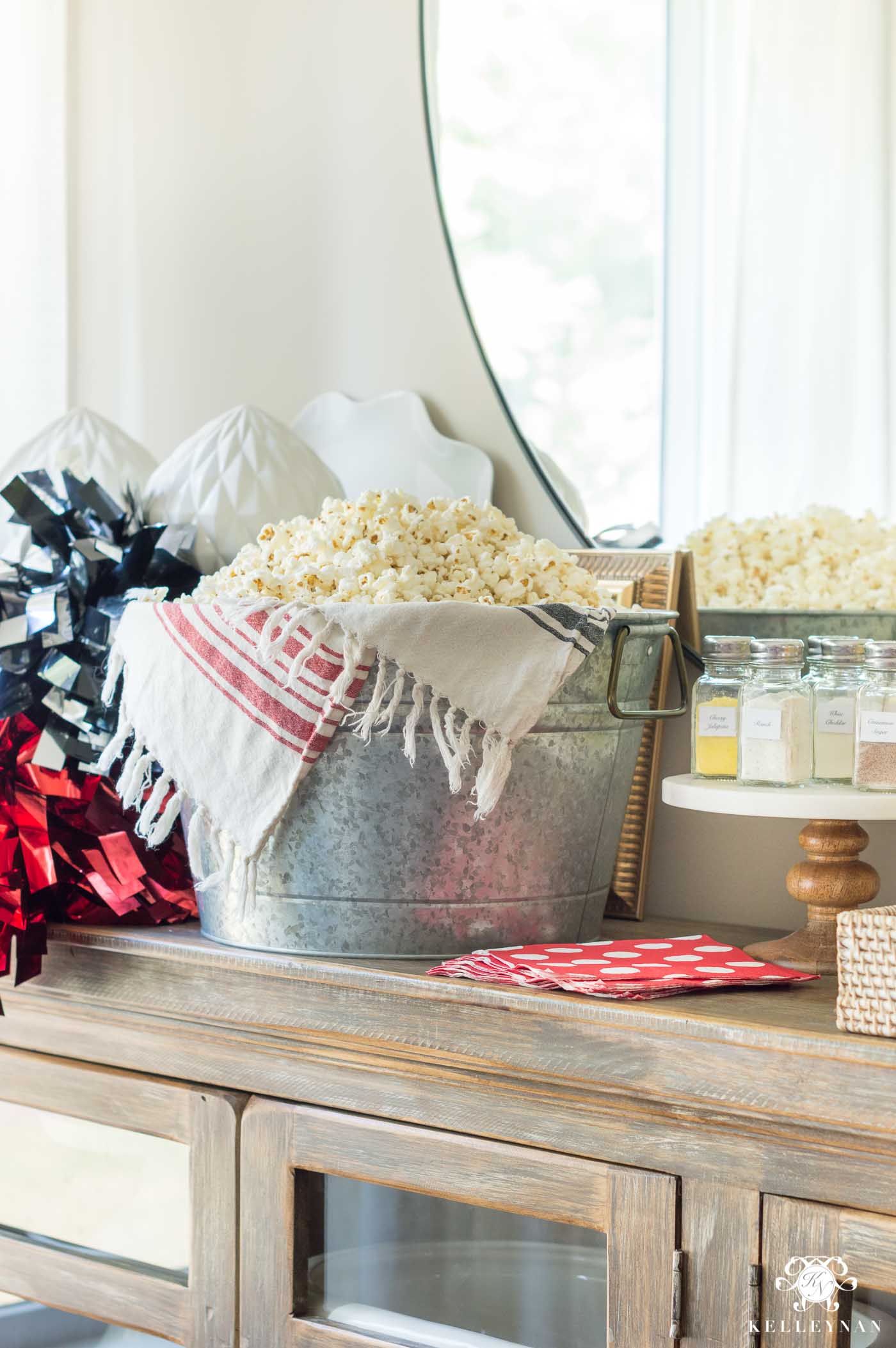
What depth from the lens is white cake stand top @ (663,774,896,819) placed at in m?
0.85

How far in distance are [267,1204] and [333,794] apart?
0.95 ft

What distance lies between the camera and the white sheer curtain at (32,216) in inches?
63.9

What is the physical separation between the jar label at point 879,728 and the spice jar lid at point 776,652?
0.22ft

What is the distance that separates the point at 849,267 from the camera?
1084mm

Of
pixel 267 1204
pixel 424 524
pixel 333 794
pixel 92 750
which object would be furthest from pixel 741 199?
pixel 267 1204

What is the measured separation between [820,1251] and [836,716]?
13.5 inches

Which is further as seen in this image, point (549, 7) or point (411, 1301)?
point (549, 7)

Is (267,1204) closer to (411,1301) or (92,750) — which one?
(411,1301)

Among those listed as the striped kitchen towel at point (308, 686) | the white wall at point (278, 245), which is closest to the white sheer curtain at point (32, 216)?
the white wall at point (278, 245)

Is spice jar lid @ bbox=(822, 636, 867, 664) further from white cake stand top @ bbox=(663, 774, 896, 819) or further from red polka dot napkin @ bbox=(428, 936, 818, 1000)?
red polka dot napkin @ bbox=(428, 936, 818, 1000)

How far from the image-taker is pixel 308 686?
0.89 meters

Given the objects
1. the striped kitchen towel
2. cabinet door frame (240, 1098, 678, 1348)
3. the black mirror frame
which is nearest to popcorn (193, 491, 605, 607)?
the striped kitchen towel

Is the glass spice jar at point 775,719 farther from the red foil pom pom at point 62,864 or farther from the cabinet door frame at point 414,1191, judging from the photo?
the red foil pom pom at point 62,864

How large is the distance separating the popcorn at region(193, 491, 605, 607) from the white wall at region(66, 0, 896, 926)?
0.27 m
